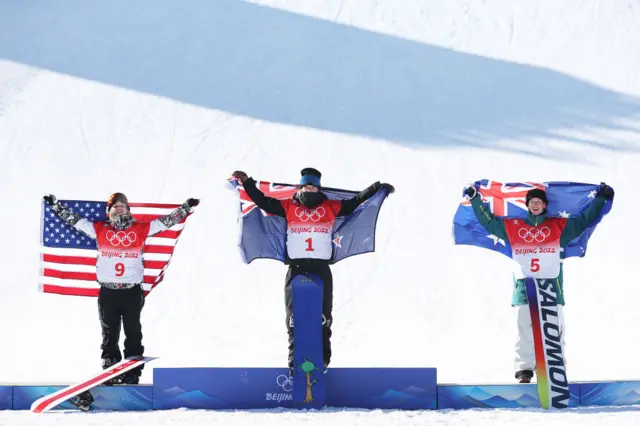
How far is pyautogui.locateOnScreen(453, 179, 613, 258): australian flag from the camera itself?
7.99m

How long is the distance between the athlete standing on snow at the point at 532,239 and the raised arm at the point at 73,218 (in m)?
2.66

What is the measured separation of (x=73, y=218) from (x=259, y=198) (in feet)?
4.44

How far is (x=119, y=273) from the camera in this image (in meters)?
7.91

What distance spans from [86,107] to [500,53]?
6464mm

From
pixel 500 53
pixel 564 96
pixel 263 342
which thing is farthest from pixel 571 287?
pixel 500 53

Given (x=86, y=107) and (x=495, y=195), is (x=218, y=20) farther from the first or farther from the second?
(x=495, y=195)

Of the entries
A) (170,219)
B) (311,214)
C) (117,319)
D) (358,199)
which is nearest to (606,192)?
(358,199)

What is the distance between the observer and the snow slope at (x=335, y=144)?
36.2 ft

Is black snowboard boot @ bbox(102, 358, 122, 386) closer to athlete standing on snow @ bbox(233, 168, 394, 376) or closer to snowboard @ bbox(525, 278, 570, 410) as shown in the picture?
athlete standing on snow @ bbox(233, 168, 394, 376)

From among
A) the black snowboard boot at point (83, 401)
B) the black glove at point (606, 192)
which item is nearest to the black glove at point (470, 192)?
the black glove at point (606, 192)

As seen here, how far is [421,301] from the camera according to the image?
11.7 meters

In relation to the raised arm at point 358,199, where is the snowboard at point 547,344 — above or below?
below

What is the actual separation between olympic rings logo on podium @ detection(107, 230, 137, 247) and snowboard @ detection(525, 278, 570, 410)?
9.02 feet

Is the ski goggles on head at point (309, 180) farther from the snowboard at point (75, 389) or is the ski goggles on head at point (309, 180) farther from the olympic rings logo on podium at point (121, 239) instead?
the snowboard at point (75, 389)
